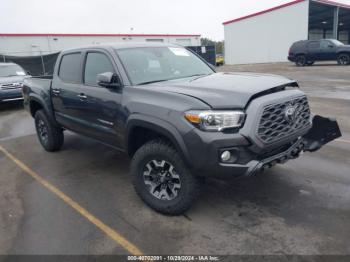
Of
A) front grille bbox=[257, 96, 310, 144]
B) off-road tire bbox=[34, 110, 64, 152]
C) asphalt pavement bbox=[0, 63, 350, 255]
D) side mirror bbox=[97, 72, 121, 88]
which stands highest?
side mirror bbox=[97, 72, 121, 88]

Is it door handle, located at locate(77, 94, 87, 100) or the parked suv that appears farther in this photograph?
the parked suv

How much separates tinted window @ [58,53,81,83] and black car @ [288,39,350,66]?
20.6 meters

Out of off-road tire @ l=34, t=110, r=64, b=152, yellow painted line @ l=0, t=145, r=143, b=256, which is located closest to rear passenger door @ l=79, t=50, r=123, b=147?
yellow painted line @ l=0, t=145, r=143, b=256

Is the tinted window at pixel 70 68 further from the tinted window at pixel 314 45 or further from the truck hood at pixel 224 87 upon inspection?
the tinted window at pixel 314 45

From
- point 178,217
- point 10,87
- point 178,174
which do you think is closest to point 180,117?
point 178,174

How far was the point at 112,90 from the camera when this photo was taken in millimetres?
3990

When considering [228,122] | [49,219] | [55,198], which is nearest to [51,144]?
[55,198]

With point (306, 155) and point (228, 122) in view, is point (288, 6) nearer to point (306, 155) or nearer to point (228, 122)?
point (306, 155)

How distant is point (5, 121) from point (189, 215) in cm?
802

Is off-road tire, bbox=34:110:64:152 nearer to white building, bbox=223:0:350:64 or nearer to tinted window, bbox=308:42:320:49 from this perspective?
tinted window, bbox=308:42:320:49

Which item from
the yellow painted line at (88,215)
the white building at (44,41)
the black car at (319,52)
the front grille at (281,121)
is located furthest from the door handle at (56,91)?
the white building at (44,41)

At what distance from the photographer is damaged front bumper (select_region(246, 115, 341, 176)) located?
10.4 feet

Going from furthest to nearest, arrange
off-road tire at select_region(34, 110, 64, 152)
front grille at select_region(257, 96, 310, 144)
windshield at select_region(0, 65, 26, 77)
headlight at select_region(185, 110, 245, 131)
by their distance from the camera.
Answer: windshield at select_region(0, 65, 26, 77) < off-road tire at select_region(34, 110, 64, 152) < front grille at select_region(257, 96, 310, 144) < headlight at select_region(185, 110, 245, 131)

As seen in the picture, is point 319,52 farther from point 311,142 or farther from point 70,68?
point 70,68
